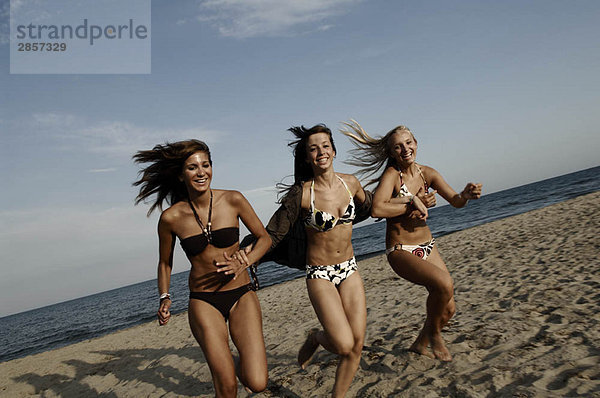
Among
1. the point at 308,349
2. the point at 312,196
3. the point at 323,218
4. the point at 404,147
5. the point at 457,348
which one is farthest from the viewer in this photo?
the point at 308,349

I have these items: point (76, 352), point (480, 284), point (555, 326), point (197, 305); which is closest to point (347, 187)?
point (197, 305)

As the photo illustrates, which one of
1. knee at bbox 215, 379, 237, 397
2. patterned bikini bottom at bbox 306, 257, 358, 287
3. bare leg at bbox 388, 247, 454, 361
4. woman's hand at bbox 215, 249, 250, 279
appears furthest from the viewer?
bare leg at bbox 388, 247, 454, 361

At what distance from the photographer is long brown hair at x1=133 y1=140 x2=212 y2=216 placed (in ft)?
13.9

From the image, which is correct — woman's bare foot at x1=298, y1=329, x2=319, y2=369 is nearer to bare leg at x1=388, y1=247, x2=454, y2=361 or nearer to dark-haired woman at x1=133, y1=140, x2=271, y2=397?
dark-haired woman at x1=133, y1=140, x2=271, y2=397

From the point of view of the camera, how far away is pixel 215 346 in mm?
3887

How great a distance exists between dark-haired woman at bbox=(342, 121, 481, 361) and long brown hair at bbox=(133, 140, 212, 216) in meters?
2.36

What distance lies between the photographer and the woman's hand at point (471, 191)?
4.67 metres

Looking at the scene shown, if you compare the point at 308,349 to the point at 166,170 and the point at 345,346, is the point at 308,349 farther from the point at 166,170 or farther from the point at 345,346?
the point at 166,170

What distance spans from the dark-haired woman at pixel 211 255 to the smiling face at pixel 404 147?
2.07 m

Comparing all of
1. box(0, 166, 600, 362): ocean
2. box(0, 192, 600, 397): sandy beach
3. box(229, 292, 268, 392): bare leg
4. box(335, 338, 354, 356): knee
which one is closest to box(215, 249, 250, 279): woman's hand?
box(229, 292, 268, 392): bare leg

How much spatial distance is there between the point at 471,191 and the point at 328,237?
1.97 meters

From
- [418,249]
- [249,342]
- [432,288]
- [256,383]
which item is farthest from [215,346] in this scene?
[418,249]

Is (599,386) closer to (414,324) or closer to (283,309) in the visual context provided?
(414,324)

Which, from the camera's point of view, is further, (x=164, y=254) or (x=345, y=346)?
(x=164, y=254)
